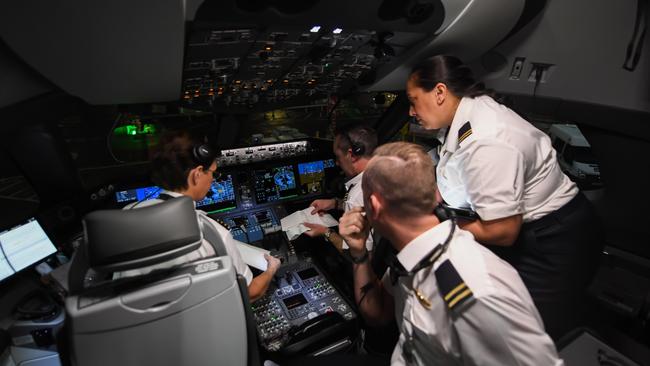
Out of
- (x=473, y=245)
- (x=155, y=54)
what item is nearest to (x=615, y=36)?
(x=473, y=245)

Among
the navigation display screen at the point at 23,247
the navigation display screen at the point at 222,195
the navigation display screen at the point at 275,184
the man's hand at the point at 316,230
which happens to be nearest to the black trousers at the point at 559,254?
the man's hand at the point at 316,230

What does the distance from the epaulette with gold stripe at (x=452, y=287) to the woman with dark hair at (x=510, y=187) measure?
1.78 feet

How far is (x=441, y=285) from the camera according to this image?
3.01 feet

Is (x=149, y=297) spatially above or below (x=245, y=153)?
below

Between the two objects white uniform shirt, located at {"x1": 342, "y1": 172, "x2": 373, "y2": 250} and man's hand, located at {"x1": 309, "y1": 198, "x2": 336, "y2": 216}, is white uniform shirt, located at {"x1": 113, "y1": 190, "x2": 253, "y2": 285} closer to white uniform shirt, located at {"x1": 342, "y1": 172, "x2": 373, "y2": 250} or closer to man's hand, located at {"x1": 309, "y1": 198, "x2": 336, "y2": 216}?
white uniform shirt, located at {"x1": 342, "y1": 172, "x2": 373, "y2": 250}

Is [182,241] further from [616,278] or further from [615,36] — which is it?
[616,278]

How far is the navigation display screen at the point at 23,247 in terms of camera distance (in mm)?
1632

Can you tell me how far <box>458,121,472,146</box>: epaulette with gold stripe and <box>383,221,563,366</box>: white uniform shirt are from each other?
614 mm

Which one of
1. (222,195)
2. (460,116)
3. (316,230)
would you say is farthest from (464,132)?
(222,195)

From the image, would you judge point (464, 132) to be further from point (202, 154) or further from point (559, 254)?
point (202, 154)

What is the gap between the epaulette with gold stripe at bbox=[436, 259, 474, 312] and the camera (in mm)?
855

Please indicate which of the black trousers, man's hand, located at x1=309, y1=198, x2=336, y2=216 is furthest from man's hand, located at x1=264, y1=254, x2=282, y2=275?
the black trousers

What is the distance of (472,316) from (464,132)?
0.90 m

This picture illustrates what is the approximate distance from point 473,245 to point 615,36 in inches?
49.7
